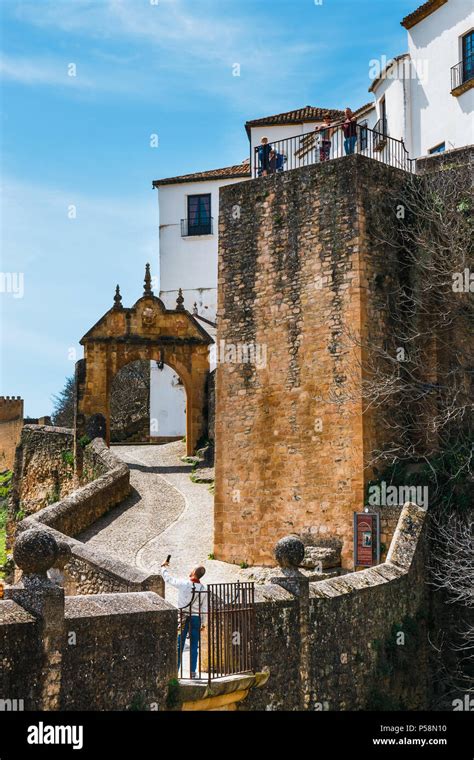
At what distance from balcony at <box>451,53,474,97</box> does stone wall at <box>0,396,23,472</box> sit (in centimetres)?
3476

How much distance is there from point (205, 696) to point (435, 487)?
826 centimetres

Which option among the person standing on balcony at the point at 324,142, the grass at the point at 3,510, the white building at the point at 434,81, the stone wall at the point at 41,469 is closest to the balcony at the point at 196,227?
the white building at the point at 434,81

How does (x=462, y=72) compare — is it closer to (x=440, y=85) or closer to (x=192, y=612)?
(x=440, y=85)

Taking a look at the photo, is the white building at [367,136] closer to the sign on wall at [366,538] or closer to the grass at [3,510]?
the grass at [3,510]

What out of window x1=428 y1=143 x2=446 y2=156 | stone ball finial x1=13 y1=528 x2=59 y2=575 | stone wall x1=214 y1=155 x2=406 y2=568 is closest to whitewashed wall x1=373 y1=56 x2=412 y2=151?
window x1=428 y1=143 x2=446 y2=156

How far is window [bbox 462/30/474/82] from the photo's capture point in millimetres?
30969

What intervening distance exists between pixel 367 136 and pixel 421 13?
13.4ft

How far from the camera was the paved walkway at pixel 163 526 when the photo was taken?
75.2 feet

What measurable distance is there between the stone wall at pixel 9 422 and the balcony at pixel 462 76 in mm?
34756

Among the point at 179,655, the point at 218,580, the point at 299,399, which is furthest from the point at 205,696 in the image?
the point at 299,399

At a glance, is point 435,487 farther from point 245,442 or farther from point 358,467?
point 245,442

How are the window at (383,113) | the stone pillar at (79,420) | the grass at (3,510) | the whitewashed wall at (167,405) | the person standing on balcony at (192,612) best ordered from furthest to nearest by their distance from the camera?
1. the whitewashed wall at (167,405)
2. the window at (383,113)
3. the grass at (3,510)
4. the stone pillar at (79,420)
5. the person standing on balcony at (192,612)

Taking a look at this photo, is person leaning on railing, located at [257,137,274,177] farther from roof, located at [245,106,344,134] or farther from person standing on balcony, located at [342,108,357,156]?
roof, located at [245,106,344,134]

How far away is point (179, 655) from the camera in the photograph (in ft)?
46.8
